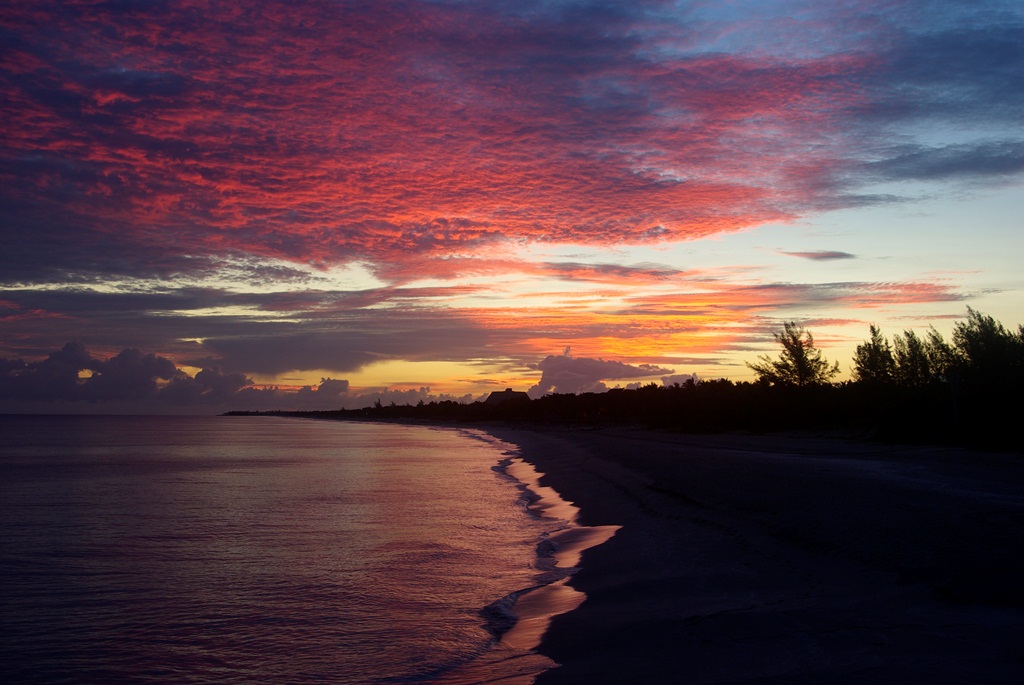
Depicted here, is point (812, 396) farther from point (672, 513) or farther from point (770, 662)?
point (770, 662)

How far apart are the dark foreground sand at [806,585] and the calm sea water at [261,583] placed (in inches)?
50.9

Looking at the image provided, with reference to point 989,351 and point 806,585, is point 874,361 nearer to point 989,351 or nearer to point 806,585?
point 989,351

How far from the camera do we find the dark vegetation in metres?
30.9

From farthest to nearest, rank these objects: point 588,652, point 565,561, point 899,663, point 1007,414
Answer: point 1007,414
point 565,561
point 588,652
point 899,663

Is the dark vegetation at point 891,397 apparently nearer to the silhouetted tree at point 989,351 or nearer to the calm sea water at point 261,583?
the silhouetted tree at point 989,351

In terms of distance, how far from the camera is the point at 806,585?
922 cm

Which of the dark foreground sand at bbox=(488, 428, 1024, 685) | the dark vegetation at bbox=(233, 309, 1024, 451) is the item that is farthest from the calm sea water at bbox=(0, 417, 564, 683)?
the dark vegetation at bbox=(233, 309, 1024, 451)

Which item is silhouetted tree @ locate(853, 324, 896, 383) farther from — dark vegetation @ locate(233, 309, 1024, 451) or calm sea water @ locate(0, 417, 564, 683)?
calm sea water @ locate(0, 417, 564, 683)

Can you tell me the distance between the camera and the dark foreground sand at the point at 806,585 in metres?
6.35

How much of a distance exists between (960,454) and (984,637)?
22.0 meters

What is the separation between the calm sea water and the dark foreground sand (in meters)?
1.29

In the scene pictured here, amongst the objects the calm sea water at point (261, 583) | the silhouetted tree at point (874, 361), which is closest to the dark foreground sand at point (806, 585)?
the calm sea water at point (261, 583)

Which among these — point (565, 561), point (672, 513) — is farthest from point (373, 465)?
point (565, 561)

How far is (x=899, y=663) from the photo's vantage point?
6.10 metres
